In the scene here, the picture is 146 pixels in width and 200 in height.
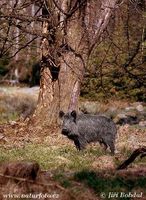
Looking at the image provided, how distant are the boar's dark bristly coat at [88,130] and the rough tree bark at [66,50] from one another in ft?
15.3

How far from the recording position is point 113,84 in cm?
3128

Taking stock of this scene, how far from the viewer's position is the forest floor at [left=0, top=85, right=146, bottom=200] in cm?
883

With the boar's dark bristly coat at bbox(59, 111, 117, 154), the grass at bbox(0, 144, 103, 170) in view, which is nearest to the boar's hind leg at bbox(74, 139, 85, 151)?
the boar's dark bristly coat at bbox(59, 111, 117, 154)

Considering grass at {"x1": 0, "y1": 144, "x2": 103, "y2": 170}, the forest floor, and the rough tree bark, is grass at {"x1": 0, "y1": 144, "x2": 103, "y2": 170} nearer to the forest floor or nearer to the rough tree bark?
the forest floor

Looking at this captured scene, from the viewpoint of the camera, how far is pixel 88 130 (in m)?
13.7

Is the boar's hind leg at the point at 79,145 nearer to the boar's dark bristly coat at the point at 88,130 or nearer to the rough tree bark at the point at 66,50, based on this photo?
the boar's dark bristly coat at the point at 88,130

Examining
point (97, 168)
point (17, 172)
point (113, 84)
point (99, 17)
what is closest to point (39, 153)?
point (97, 168)

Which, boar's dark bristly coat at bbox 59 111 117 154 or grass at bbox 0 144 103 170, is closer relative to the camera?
grass at bbox 0 144 103 170

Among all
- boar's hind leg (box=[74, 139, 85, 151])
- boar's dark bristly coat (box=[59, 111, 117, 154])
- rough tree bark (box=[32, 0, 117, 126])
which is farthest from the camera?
rough tree bark (box=[32, 0, 117, 126])

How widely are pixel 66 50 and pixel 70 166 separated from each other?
7160 millimetres

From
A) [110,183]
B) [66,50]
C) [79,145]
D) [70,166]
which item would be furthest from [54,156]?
[66,50]

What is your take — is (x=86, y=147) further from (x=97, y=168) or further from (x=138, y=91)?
(x=138, y=91)

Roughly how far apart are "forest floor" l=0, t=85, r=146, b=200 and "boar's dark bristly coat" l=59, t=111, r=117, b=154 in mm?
240

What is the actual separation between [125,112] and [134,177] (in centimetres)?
1779
